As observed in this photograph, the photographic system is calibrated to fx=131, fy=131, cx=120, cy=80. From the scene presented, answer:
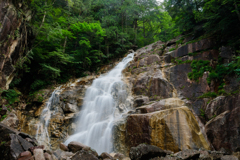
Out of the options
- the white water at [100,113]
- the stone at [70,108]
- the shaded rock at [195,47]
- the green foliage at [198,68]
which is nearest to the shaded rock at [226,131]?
the green foliage at [198,68]

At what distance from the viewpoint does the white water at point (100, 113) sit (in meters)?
8.99

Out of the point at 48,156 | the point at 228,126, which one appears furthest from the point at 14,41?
the point at 228,126

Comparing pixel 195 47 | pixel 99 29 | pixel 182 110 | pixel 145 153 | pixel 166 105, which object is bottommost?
pixel 145 153

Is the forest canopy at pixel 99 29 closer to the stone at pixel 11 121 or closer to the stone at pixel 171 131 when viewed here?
the stone at pixel 11 121

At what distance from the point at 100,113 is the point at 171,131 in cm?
698

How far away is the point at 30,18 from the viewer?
10602mm

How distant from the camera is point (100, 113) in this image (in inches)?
460

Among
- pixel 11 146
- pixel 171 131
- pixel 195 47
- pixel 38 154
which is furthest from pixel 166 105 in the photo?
pixel 195 47

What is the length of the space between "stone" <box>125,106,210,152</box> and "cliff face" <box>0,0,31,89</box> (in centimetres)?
906

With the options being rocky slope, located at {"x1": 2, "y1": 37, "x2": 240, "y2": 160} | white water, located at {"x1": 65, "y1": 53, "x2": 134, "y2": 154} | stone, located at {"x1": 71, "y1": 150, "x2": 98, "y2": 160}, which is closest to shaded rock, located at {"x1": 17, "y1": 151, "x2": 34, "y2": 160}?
rocky slope, located at {"x1": 2, "y1": 37, "x2": 240, "y2": 160}

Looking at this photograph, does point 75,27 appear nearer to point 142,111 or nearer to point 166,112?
point 142,111

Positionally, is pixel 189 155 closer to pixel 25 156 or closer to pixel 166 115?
pixel 166 115

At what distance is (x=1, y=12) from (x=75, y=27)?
10945 millimetres

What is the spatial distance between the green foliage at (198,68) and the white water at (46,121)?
12335 mm
